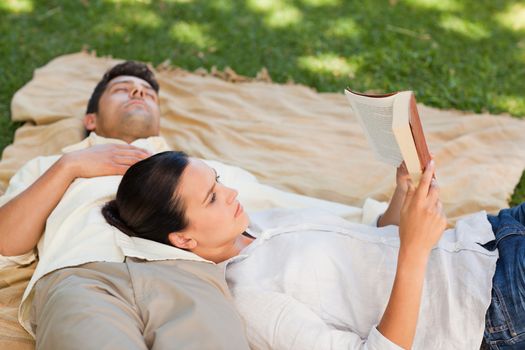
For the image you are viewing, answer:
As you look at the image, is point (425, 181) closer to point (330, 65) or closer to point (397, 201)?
point (397, 201)

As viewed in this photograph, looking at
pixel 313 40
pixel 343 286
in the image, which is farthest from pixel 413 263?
pixel 313 40

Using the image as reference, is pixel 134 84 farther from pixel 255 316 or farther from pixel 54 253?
pixel 255 316

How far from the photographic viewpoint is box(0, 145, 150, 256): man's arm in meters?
2.82

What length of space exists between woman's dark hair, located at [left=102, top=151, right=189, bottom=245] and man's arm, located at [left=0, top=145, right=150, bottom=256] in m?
0.50

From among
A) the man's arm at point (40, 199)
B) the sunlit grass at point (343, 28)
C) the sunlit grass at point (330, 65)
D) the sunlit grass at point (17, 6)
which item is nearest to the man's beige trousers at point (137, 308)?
the man's arm at point (40, 199)

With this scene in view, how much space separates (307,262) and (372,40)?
3.41 meters

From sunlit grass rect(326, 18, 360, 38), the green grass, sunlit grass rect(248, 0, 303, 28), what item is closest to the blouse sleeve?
Result: the green grass

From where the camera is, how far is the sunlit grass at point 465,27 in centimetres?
560

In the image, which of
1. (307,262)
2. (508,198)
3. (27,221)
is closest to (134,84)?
(27,221)

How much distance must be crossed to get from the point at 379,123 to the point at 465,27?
3775mm

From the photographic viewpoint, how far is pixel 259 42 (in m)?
5.47

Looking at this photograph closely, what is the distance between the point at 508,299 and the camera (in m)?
2.42

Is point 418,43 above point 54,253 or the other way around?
above

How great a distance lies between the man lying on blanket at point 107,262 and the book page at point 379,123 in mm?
763
